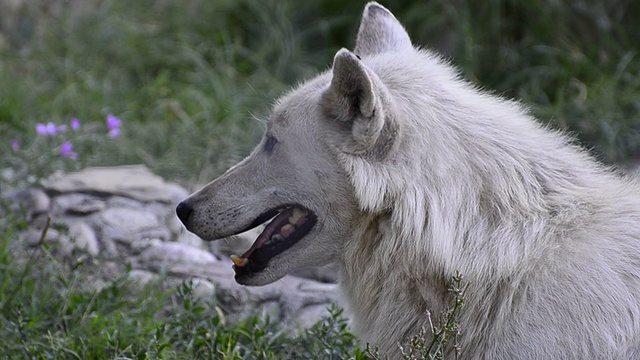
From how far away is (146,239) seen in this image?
213 inches

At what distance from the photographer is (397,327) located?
3.49 metres

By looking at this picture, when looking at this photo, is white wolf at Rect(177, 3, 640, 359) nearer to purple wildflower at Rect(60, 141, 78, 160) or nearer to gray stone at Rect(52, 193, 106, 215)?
gray stone at Rect(52, 193, 106, 215)

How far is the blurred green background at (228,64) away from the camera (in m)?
6.78

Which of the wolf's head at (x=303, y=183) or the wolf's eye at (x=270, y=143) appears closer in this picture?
Answer: the wolf's head at (x=303, y=183)

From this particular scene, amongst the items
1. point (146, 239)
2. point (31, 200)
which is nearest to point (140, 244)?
point (146, 239)

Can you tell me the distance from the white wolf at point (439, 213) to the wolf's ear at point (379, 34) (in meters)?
0.27

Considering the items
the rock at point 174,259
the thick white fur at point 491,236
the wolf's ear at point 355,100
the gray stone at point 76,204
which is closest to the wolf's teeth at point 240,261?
the thick white fur at point 491,236

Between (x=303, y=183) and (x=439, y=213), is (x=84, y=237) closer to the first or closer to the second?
(x=303, y=183)

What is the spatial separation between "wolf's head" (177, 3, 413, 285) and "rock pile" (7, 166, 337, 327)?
3.20 ft

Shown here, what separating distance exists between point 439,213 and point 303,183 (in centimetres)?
52

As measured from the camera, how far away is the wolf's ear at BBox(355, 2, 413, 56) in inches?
158

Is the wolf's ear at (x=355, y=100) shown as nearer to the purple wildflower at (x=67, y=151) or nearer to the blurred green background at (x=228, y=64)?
the purple wildflower at (x=67, y=151)

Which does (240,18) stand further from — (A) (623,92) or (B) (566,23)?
(A) (623,92)

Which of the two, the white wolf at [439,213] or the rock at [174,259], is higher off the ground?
the white wolf at [439,213]
